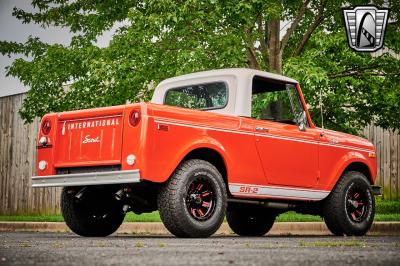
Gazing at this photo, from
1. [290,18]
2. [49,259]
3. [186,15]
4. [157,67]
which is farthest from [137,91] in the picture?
[49,259]

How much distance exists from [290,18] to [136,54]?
14.6 feet

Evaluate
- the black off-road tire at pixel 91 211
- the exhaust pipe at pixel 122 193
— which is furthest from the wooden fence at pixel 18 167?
the exhaust pipe at pixel 122 193

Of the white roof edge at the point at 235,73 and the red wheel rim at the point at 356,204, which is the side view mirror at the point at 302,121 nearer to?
the white roof edge at the point at 235,73

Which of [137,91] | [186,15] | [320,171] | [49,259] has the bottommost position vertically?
[49,259]

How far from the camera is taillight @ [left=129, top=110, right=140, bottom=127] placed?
767 centimetres

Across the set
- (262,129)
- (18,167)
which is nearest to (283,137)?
(262,129)

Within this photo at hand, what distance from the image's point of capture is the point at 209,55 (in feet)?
40.8

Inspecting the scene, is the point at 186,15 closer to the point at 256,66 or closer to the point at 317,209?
the point at 256,66

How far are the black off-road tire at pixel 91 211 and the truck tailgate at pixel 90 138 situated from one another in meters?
0.54

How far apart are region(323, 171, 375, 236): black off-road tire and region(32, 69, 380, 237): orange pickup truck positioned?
0.01m

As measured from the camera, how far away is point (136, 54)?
1231cm

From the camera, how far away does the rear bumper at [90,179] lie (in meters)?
7.51

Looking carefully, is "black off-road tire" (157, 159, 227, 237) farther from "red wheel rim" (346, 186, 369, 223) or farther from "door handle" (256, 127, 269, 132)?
"red wheel rim" (346, 186, 369, 223)

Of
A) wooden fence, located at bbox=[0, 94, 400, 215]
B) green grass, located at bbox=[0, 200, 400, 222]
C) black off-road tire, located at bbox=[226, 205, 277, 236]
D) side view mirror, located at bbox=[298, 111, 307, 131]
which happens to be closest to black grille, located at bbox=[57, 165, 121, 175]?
side view mirror, located at bbox=[298, 111, 307, 131]
